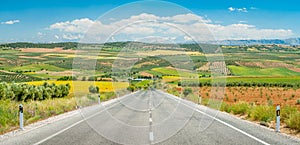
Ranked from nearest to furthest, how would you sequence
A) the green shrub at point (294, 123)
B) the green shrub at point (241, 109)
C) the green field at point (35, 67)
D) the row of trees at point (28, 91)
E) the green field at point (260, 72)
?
1. the green shrub at point (294, 123)
2. the green shrub at point (241, 109)
3. the row of trees at point (28, 91)
4. the green field at point (35, 67)
5. the green field at point (260, 72)

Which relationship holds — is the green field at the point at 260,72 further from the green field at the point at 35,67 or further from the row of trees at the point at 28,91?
the row of trees at the point at 28,91

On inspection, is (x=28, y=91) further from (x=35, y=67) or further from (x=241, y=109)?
(x=35, y=67)

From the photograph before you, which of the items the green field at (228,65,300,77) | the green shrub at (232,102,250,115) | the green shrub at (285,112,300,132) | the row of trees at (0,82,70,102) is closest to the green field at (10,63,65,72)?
the row of trees at (0,82,70,102)

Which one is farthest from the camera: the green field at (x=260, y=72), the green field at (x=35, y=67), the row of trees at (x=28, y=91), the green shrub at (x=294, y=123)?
the green field at (x=260, y=72)

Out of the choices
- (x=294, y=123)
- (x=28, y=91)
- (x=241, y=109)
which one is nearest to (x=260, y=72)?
(x=28, y=91)

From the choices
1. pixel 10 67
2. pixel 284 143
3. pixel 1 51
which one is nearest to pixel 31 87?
pixel 284 143

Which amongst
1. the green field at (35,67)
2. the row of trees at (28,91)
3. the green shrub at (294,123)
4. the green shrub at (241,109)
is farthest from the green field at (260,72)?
the green shrub at (294,123)

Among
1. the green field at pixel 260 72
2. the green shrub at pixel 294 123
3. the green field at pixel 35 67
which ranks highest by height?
the green field at pixel 35 67

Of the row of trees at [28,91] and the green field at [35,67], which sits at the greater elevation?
the green field at [35,67]

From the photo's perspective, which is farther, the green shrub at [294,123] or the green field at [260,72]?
the green field at [260,72]
